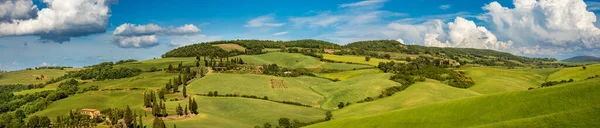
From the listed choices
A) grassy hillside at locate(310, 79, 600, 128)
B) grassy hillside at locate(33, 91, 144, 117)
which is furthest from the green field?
grassy hillside at locate(310, 79, 600, 128)

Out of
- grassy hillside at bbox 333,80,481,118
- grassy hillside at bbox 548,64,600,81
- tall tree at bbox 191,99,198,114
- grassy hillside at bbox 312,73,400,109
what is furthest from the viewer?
grassy hillside at bbox 312,73,400,109

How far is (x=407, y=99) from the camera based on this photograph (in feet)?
427

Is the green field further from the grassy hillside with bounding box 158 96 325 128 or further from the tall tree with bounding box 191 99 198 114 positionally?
the tall tree with bounding box 191 99 198 114

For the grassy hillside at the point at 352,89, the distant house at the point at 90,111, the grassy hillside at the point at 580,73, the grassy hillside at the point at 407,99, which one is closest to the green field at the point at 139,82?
the distant house at the point at 90,111

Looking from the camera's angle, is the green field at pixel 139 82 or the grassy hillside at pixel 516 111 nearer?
the grassy hillside at pixel 516 111

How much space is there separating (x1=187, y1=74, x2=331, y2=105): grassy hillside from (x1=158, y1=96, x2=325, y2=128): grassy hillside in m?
15.2

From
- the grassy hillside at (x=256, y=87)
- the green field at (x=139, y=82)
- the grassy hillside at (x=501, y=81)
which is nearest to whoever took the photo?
the grassy hillside at (x=501, y=81)

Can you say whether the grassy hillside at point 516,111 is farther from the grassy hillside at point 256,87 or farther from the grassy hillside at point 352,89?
the grassy hillside at point 256,87

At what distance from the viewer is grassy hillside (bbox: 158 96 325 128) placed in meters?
104

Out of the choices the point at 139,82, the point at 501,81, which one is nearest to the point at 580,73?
the point at 501,81

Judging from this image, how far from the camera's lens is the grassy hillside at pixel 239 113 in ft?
341

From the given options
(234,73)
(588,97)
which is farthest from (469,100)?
(234,73)

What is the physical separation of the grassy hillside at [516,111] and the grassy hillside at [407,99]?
42331 mm

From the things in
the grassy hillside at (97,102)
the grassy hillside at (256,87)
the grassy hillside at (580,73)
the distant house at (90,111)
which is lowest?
the distant house at (90,111)
